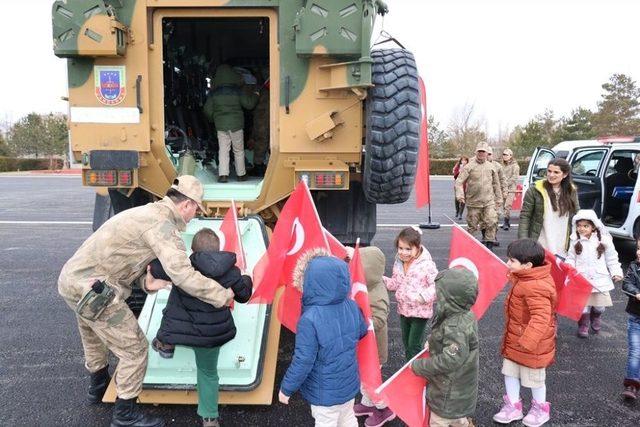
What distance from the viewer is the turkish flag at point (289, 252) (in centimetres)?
319

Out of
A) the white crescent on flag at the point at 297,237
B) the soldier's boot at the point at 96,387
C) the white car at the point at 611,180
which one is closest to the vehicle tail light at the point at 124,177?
the soldier's boot at the point at 96,387

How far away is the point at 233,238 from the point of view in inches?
136

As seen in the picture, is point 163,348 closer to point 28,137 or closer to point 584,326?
point 584,326

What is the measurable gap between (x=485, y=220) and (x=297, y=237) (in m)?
4.90

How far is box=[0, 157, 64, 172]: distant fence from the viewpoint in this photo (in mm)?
34562

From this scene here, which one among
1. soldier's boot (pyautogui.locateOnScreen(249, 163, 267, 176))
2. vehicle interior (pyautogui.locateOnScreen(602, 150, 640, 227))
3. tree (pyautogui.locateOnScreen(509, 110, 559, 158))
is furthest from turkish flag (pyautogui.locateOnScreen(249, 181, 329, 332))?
tree (pyautogui.locateOnScreen(509, 110, 559, 158))

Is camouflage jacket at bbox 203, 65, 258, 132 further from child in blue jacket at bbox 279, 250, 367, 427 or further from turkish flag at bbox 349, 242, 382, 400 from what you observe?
child in blue jacket at bbox 279, 250, 367, 427

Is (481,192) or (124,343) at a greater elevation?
(481,192)

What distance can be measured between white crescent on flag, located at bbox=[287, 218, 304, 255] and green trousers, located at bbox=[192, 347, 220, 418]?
727mm

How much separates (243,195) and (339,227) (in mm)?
1000

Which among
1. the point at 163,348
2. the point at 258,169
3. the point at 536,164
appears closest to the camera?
the point at 163,348

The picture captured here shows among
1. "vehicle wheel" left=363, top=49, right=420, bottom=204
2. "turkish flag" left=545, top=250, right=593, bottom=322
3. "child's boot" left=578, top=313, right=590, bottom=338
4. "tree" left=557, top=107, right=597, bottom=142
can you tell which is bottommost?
"child's boot" left=578, top=313, right=590, bottom=338

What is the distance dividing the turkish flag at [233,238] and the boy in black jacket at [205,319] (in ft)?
1.06

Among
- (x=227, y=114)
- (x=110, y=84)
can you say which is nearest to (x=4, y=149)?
(x=227, y=114)
